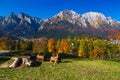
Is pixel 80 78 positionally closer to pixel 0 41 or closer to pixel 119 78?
pixel 119 78

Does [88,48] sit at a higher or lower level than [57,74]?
higher

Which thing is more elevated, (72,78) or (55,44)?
(55,44)

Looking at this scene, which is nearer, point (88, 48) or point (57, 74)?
point (57, 74)

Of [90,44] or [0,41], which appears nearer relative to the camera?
[90,44]

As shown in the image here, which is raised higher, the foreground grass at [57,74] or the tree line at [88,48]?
the tree line at [88,48]

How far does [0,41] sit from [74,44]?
53816mm

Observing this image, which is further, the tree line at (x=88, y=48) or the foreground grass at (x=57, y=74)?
the tree line at (x=88, y=48)

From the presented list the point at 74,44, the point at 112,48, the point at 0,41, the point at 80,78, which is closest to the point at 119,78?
the point at 80,78

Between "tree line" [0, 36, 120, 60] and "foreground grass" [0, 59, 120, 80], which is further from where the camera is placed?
"tree line" [0, 36, 120, 60]

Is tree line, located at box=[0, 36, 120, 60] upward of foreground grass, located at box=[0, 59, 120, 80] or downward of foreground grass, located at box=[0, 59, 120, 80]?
upward

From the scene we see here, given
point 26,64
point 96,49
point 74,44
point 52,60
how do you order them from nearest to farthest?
point 26,64, point 52,60, point 96,49, point 74,44

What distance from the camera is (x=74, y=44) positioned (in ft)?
563

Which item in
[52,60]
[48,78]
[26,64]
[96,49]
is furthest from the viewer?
[96,49]

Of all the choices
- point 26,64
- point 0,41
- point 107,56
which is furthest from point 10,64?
point 0,41
